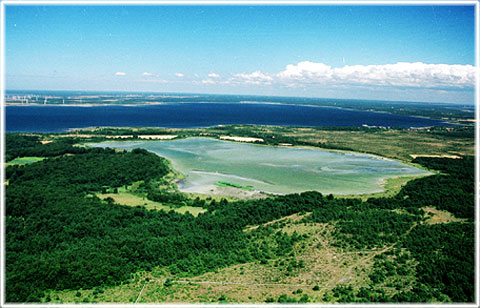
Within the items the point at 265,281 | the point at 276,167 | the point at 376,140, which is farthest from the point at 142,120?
the point at 265,281

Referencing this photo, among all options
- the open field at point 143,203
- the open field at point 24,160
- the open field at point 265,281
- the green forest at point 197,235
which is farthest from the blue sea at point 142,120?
the open field at point 265,281

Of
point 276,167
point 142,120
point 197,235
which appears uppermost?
point 142,120

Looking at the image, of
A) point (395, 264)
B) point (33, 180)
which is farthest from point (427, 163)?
point (33, 180)

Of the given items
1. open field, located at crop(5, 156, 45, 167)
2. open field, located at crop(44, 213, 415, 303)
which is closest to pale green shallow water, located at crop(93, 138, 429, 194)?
open field, located at crop(5, 156, 45, 167)

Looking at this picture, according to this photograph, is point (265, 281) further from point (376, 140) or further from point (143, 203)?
point (376, 140)

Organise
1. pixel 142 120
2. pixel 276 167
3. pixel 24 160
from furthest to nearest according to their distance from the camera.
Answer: pixel 142 120
pixel 24 160
pixel 276 167

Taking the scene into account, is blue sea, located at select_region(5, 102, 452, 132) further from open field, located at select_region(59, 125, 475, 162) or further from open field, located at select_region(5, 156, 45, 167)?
open field, located at select_region(5, 156, 45, 167)

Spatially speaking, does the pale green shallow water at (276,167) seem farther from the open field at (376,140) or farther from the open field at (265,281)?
the open field at (265,281)
